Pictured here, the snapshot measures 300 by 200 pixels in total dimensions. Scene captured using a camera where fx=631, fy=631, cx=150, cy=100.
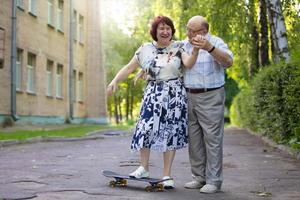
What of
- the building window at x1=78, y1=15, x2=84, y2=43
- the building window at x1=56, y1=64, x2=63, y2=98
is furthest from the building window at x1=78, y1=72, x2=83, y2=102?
the building window at x1=56, y1=64, x2=63, y2=98

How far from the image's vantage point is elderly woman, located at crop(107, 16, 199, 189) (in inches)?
273

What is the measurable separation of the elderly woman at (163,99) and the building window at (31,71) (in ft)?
67.1

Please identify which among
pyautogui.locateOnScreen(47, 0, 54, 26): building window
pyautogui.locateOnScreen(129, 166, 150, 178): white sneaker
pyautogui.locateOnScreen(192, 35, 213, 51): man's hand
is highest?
pyautogui.locateOnScreen(47, 0, 54, 26): building window

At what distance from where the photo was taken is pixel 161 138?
6.99 metres

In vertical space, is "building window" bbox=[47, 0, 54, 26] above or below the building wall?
above

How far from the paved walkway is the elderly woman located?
0.54 metres

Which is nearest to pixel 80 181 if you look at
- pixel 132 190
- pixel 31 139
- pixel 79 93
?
pixel 132 190

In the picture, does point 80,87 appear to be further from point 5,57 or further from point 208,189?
point 208,189

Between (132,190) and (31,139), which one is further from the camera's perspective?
(31,139)

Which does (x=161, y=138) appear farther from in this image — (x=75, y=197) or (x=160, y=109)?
(x=75, y=197)

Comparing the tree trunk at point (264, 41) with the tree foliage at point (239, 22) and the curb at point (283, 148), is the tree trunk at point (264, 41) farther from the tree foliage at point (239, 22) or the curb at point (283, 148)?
the curb at point (283, 148)

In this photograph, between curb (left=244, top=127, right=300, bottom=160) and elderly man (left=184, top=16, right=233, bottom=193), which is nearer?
elderly man (left=184, top=16, right=233, bottom=193)

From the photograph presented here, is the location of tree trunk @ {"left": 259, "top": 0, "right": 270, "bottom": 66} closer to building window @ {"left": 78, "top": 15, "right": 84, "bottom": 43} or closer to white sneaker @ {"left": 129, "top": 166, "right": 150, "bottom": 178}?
white sneaker @ {"left": 129, "top": 166, "right": 150, "bottom": 178}

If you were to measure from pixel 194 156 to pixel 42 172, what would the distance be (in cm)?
271
